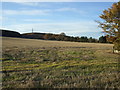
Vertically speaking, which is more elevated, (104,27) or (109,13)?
(109,13)

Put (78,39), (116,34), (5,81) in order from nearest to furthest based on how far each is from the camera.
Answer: (5,81), (116,34), (78,39)

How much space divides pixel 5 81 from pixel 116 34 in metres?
14.5

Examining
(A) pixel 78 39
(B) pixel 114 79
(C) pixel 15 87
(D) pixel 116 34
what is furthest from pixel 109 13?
(A) pixel 78 39

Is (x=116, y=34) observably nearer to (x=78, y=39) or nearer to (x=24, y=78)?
(x=24, y=78)

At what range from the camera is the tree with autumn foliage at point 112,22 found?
15.4 metres

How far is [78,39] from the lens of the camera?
2571 inches

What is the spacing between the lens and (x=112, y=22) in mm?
16875

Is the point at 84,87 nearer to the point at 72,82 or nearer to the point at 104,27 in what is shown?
the point at 72,82

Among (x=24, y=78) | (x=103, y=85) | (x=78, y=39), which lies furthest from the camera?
(x=78, y=39)

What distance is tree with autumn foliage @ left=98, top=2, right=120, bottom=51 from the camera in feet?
50.6

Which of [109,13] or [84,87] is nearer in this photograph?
[84,87]

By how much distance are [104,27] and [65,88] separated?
1480 cm

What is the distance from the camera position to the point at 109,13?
54.7ft

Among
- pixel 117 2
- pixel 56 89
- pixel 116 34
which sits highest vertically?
pixel 117 2
